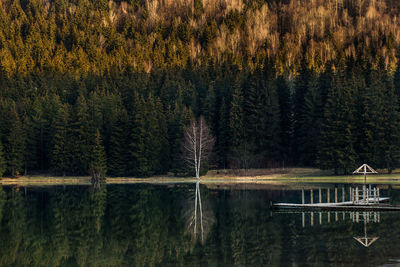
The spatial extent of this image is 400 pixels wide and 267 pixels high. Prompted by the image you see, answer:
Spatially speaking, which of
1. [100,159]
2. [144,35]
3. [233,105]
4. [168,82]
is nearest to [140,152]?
[100,159]

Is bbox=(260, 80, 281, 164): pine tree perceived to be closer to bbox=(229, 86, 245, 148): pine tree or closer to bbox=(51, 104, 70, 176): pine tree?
bbox=(229, 86, 245, 148): pine tree

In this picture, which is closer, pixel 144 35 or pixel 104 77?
pixel 104 77

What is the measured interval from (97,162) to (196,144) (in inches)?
629

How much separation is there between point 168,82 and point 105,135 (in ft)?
70.7

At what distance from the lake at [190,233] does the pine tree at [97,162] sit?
96.6 ft

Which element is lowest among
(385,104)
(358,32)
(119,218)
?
(119,218)

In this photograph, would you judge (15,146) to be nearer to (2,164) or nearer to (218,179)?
(2,164)

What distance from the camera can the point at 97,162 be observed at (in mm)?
97812

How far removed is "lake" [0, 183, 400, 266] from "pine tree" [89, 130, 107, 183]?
96.6 feet

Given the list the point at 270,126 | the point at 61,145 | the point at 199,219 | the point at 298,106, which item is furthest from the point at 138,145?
the point at 199,219

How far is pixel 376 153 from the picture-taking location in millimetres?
92500

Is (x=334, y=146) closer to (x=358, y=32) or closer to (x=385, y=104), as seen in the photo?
(x=385, y=104)

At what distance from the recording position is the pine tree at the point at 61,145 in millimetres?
103312

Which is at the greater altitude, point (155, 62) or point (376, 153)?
point (155, 62)
